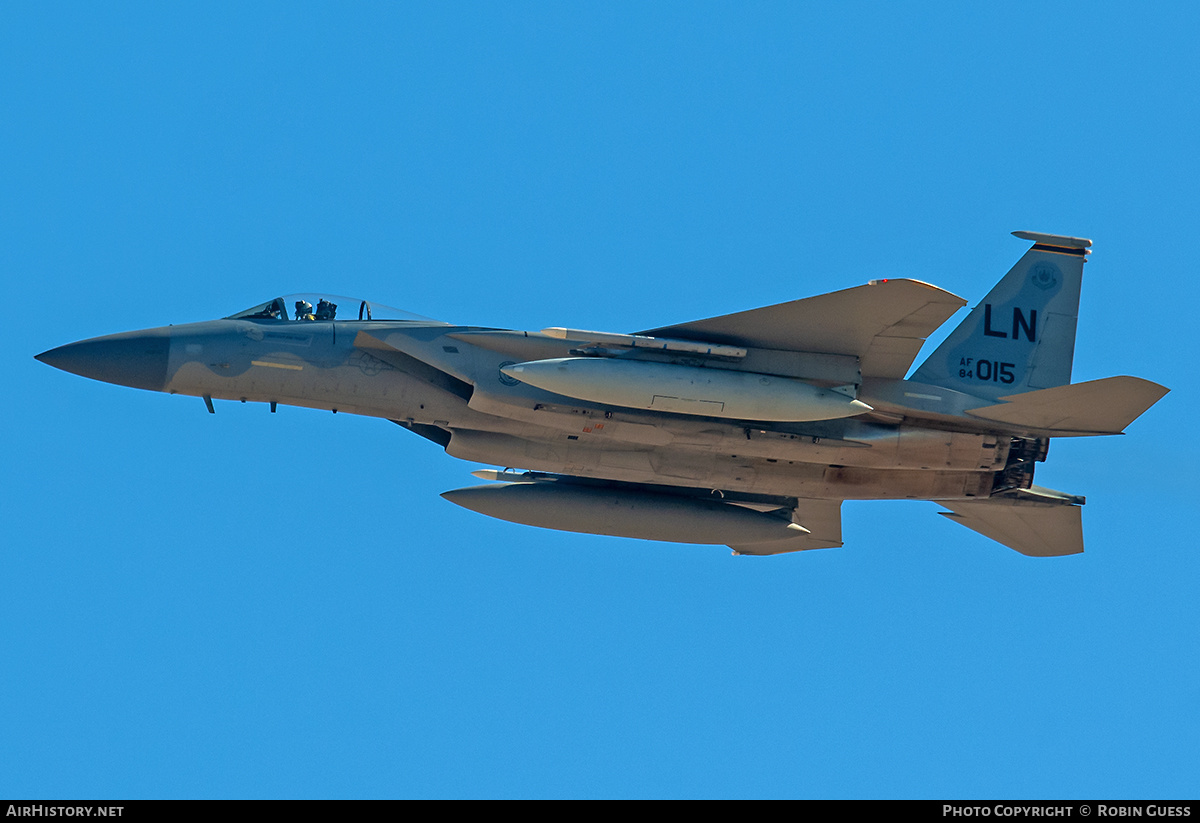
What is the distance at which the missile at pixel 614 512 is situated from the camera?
708 inches

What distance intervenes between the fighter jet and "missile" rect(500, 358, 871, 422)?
0.02 meters

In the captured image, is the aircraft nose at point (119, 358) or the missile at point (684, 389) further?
the aircraft nose at point (119, 358)

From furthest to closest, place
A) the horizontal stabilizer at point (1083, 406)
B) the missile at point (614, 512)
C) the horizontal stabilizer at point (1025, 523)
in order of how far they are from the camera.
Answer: the horizontal stabilizer at point (1025, 523) < the missile at point (614, 512) < the horizontal stabilizer at point (1083, 406)

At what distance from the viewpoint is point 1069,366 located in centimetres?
1811

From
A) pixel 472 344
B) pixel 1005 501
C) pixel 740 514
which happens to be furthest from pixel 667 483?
pixel 1005 501

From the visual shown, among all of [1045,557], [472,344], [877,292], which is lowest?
[1045,557]

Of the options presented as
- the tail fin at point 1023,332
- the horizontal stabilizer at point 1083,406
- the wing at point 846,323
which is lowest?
the horizontal stabilizer at point 1083,406

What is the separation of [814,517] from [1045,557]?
3233mm

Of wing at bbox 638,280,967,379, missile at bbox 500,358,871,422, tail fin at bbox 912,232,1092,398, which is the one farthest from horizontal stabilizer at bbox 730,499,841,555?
missile at bbox 500,358,871,422

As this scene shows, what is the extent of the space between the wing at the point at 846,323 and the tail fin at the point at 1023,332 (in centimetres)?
168

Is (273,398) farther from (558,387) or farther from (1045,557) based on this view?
Result: (1045,557)

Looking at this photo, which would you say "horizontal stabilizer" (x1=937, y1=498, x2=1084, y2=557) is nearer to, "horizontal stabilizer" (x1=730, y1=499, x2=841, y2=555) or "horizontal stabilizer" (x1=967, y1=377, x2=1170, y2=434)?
"horizontal stabilizer" (x1=730, y1=499, x2=841, y2=555)

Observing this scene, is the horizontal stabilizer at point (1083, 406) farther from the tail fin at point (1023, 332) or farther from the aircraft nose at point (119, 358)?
the aircraft nose at point (119, 358)

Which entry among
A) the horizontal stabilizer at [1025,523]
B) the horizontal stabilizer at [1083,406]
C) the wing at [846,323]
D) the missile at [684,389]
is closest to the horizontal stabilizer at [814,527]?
the horizontal stabilizer at [1025,523]
